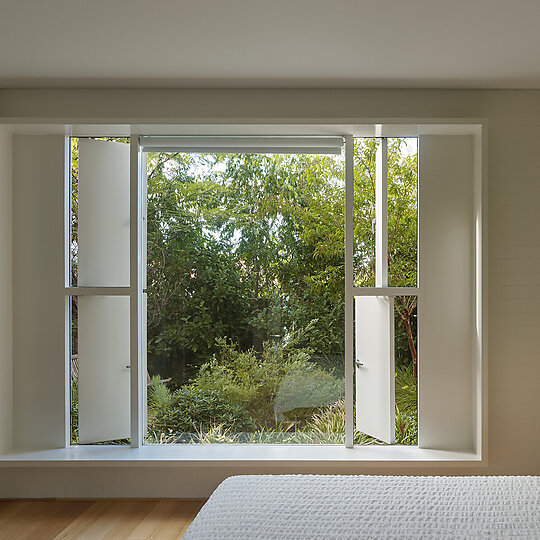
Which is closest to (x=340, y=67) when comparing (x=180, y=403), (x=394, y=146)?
(x=394, y=146)

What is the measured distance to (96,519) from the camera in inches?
128

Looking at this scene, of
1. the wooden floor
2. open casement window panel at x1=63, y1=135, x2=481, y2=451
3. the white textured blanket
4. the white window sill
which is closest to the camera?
the white textured blanket

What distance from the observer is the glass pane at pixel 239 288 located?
3789mm

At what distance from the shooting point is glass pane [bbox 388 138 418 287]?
379cm

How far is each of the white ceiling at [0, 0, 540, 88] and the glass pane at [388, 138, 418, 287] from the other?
19.1 inches

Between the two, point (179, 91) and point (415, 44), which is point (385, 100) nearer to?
point (415, 44)

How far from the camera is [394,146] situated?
3.80 meters

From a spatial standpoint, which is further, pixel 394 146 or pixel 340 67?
pixel 394 146

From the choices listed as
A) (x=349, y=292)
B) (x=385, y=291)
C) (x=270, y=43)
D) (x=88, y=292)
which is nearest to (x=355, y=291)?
(x=349, y=292)
